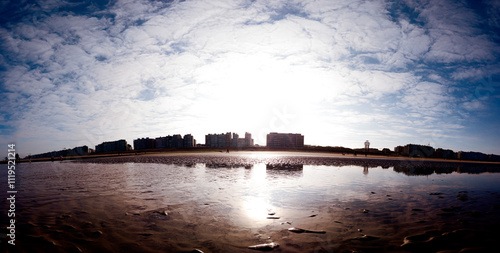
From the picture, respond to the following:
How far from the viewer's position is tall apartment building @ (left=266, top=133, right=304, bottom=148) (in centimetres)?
18062

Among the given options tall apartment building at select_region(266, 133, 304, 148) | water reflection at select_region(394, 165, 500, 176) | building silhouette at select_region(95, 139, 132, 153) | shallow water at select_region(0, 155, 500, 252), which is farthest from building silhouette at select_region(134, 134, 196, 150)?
shallow water at select_region(0, 155, 500, 252)

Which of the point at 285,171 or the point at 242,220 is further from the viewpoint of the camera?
the point at 285,171

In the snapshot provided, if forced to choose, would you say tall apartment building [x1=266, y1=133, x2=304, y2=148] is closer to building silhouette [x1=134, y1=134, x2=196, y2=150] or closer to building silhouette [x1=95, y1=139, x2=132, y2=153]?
building silhouette [x1=134, y1=134, x2=196, y2=150]

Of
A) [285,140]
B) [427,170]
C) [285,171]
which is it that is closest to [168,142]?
[285,140]

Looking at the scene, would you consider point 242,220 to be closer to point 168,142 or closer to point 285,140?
point 285,140

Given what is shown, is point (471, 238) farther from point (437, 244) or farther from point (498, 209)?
point (498, 209)

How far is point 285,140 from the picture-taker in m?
185

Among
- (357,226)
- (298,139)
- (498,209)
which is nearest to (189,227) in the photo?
(357,226)

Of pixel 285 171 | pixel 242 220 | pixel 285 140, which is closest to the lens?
pixel 242 220

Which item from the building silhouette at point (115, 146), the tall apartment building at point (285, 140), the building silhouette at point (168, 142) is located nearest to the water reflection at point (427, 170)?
the tall apartment building at point (285, 140)

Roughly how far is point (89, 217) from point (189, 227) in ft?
13.1

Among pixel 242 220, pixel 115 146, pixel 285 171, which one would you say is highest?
pixel 242 220

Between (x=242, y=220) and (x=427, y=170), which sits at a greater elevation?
(x=242, y=220)

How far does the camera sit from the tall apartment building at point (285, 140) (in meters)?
181
